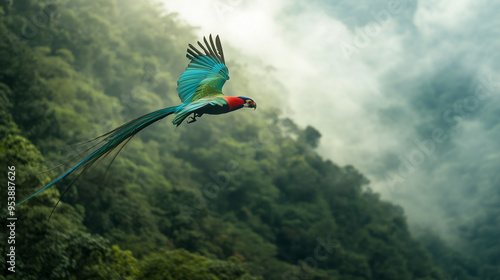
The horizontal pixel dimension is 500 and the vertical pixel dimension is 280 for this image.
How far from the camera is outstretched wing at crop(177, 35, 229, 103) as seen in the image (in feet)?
9.93

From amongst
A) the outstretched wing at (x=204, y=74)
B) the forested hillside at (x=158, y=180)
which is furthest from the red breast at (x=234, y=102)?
the forested hillside at (x=158, y=180)

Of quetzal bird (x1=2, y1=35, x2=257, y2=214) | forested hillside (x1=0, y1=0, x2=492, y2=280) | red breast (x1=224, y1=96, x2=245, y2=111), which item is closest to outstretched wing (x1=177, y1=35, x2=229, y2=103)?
quetzal bird (x1=2, y1=35, x2=257, y2=214)

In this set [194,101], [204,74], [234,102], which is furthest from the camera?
[204,74]

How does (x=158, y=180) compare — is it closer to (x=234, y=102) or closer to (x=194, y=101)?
(x=194, y=101)

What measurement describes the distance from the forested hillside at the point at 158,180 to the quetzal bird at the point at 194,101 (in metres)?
8.82

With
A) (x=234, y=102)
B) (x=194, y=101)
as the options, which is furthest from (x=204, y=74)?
(x=234, y=102)

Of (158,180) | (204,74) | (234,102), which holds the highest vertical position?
(158,180)

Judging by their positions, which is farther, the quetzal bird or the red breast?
the red breast

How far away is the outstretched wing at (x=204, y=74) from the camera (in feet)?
9.93

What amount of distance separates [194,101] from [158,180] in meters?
25.6

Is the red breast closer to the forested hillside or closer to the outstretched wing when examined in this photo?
the outstretched wing

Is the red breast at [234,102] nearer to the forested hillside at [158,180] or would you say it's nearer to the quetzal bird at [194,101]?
the quetzal bird at [194,101]

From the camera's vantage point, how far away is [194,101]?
2842mm

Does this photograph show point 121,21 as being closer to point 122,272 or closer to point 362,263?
point 362,263
